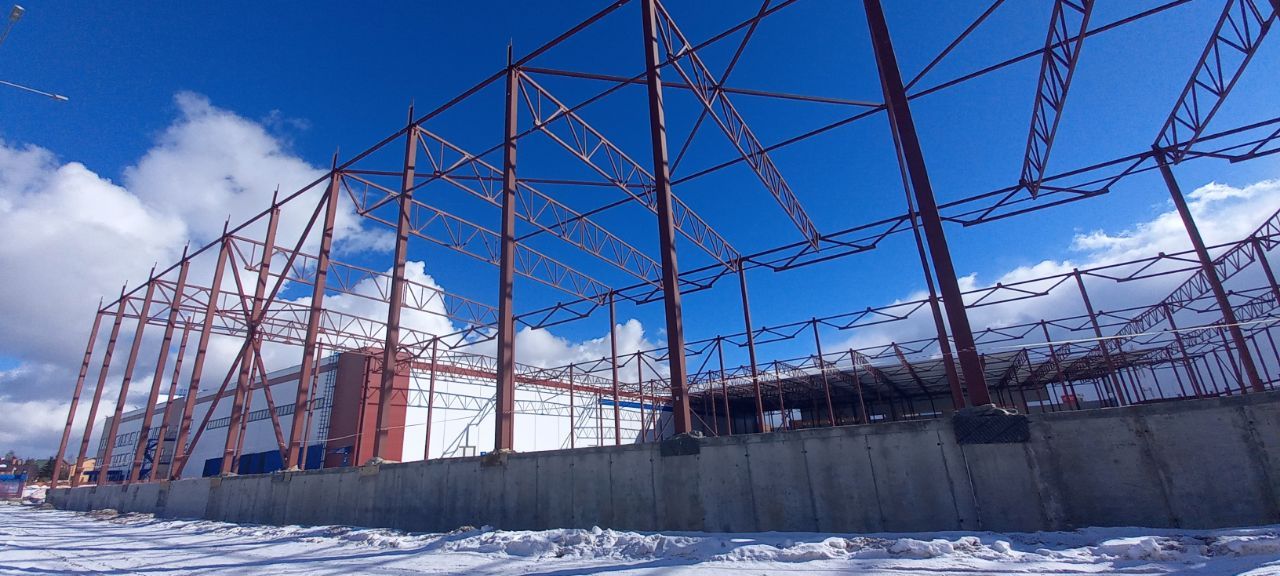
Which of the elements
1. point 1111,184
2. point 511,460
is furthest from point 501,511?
point 1111,184

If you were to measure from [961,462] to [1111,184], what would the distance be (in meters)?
12.8

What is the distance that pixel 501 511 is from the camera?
34.2 feet

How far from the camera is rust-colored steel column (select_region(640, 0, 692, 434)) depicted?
9.12m

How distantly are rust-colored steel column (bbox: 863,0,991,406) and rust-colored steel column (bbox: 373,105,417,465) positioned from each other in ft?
39.3

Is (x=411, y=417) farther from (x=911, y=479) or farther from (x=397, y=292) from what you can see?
(x=911, y=479)

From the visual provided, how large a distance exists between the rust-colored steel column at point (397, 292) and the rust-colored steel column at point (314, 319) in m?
2.17

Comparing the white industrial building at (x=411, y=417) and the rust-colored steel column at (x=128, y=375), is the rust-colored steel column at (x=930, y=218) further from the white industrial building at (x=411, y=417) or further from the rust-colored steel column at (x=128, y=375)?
the rust-colored steel column at (x=128, y=375)

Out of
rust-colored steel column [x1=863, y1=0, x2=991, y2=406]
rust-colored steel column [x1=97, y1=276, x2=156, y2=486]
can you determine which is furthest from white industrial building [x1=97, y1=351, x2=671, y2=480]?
rust-colored steel column [x1=863, y1=0, x2=991, y2=406]

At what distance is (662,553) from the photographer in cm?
709

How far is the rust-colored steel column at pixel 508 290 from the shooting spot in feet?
37.3

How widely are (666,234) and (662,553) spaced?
5409 millimetres

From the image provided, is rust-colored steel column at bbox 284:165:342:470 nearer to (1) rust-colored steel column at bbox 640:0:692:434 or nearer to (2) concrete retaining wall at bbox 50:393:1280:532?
(2) concrete retaining wall at bbox 50:393:1280:532

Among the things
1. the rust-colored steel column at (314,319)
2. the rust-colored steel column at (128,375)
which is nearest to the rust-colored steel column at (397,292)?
the rust-colored steel column at (314,319)

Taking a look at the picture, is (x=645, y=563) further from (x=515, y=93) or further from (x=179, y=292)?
(x=179, y=292)
